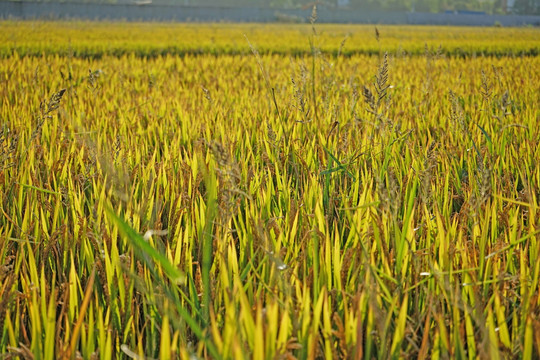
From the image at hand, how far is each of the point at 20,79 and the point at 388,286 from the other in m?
4.34

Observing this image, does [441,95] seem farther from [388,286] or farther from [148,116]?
[388,286]

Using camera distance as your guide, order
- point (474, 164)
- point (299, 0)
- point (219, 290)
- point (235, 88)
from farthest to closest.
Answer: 1. point (299, 0)
2. point (235, 88)
3. point (474, 164)
4. point (219, 290)

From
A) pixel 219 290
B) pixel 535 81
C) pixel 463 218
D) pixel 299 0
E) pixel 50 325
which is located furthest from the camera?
pixel 299 0

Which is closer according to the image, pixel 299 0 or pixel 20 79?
pixel 20 79

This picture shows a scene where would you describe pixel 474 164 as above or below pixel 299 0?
below

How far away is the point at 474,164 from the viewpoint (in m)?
1.91

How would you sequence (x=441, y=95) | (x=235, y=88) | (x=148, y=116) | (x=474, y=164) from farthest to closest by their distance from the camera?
1. (x=235, y=88)
2. (x=441, y=95)
3. (x=148, y=116)
4. (x=474, y=164)

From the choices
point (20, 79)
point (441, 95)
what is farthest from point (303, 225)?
point (20, 79)

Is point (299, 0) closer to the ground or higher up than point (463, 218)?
higher up

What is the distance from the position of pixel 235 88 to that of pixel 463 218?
3319mm

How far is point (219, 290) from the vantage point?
1023 mm

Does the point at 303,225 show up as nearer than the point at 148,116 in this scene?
Yes

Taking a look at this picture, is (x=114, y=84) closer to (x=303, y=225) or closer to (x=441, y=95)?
(x=441, y=95)

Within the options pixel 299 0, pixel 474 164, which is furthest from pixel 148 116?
pixel 299 0
